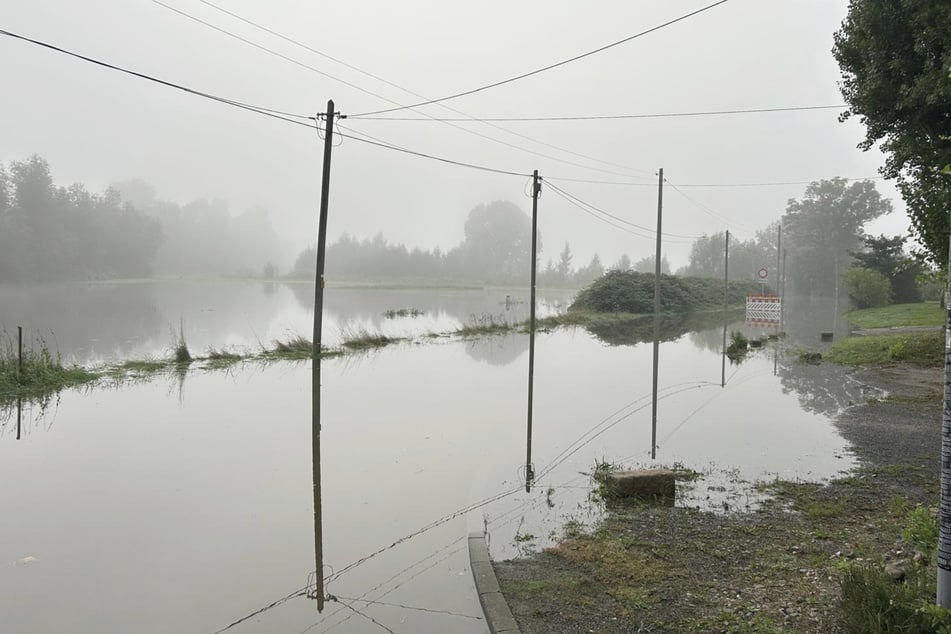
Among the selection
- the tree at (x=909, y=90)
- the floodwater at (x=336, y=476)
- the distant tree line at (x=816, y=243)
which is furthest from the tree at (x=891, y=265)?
the floodwater at (x=336, y=476)

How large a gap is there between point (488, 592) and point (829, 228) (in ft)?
345

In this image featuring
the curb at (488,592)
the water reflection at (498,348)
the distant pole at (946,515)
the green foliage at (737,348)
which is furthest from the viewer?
the green foliage at (737,348)

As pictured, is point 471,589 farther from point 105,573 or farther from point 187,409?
point 187,409

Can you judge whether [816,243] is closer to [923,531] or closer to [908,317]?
[908,317]

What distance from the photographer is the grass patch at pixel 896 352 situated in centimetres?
1653

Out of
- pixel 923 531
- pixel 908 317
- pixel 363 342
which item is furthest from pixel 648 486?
pixel 908 317

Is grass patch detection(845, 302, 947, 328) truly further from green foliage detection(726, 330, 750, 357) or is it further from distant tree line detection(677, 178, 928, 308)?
distant tree line detection(677, 178, 928, 308)

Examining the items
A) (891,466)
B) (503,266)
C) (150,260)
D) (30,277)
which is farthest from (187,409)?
(503,266)

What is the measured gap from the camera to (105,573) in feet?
14.3

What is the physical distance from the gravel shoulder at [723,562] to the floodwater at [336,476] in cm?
39

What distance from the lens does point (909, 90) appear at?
38.3 ft

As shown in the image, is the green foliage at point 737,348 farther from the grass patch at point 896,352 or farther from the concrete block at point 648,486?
the concrete block at point 648,486

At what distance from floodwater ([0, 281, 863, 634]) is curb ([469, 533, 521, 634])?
9 cm

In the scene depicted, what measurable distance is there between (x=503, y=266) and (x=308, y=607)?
118806 mm
